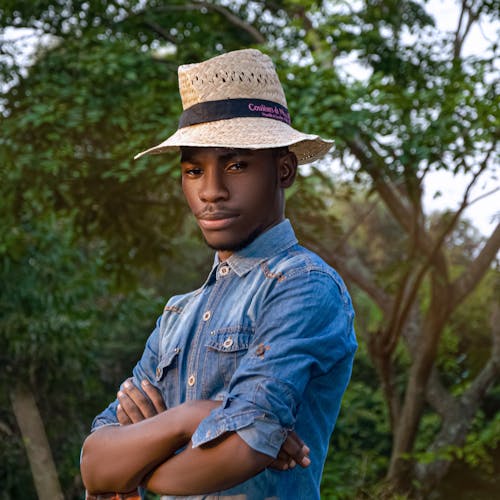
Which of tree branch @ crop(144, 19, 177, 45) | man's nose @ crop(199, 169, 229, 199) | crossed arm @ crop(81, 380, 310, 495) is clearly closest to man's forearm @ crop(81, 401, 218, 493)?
crossed arm @ crop(81, 380, 310, 495)

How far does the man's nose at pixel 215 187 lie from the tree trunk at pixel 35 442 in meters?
14.1

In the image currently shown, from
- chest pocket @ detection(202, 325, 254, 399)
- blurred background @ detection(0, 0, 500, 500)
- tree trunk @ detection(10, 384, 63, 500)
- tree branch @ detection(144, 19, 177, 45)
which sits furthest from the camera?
tree trunk @ detection(10, 384, 63, 500)

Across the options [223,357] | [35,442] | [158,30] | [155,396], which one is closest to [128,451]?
[155,396]

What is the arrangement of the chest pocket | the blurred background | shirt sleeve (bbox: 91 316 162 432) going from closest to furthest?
the chest pocket
shirt sleeve (bbox: 91 316 162 432)
the blurred background

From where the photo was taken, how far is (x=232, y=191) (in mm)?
2227

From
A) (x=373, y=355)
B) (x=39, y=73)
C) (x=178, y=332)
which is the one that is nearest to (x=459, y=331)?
(x=373, y=355)

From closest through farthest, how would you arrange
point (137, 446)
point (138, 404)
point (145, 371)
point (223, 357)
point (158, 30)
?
point (137, 446), point (223, 357), point (138, 404), point (145, 371), point (158, 30)

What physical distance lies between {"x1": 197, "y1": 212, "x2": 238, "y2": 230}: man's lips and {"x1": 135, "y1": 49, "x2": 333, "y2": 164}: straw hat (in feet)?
0.67

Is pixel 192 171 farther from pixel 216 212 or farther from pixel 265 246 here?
pixel 265 246

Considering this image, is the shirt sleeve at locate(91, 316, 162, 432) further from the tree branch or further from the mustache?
the tree branch

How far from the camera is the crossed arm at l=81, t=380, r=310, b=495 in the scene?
194 centimetres

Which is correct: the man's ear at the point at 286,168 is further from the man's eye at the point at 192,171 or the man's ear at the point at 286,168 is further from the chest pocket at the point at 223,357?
the chest pocket at the point at 223,357

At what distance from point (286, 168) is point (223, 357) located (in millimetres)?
588

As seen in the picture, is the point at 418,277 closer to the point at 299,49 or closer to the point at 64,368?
the point at 299,49
